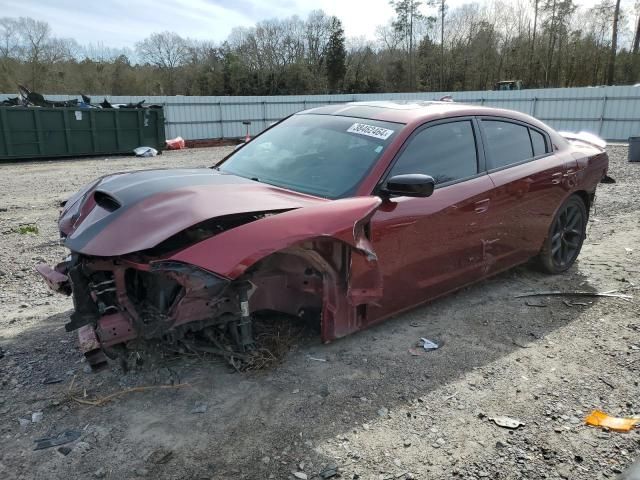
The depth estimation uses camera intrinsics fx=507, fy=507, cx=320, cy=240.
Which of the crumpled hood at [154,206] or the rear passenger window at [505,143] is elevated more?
the rear passenger window at [505,143]

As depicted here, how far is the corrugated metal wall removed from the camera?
22.2 meters

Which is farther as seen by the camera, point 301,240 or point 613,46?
point 613,46

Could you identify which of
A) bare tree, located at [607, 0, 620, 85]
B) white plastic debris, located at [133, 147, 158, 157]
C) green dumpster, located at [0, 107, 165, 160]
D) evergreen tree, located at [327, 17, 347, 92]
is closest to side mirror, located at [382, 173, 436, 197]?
green dumpster, located at [0, 107, 165, 160]

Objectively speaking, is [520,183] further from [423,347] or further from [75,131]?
[75,131]

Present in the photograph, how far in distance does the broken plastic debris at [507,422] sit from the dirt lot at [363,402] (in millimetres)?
34

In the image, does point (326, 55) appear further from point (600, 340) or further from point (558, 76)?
point (600, 340)

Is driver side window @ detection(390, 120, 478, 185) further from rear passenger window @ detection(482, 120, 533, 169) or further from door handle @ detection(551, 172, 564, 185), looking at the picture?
door handle @ detection(551, 172, 564, 185)

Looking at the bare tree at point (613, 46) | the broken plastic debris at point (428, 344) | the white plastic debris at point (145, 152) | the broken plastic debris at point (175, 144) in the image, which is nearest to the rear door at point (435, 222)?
the broken plastic debris at point (428, 344)

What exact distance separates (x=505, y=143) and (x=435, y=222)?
1.36m

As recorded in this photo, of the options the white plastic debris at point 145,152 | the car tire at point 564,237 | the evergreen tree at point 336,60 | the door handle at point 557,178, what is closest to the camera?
the door handle at point 557,178

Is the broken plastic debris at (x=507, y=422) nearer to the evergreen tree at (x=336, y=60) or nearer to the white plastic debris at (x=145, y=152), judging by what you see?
the white plastic debris at (x=145, y=152)

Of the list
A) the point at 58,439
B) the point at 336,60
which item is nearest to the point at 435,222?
the point at 58,439

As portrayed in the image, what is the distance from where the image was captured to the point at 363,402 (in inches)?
115

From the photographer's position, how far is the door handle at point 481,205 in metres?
3.94
